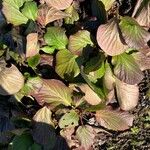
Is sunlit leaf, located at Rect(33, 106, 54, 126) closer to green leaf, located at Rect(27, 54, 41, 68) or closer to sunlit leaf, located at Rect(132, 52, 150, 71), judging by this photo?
green leaf, located at Rect(27, 54, 41, 68)

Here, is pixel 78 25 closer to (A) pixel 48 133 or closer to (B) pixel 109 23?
(B) pixel 109 23

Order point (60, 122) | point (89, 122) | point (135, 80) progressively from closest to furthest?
1. point (135, 80)
2. point (60, 122)
3. point (89, 122)

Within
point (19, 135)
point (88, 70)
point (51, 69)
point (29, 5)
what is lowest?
point (19, 135)

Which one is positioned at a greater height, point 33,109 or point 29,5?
point 29,5

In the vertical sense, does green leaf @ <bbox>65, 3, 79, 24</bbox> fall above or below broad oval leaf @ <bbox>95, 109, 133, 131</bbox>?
above

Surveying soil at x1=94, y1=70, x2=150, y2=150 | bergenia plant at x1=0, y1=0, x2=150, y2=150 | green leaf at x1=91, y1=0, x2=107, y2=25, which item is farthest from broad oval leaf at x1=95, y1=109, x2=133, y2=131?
green leaf at x1=91, y1=0, x2=107, y2=25

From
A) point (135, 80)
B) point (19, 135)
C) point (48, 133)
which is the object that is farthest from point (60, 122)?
point (135, 80)

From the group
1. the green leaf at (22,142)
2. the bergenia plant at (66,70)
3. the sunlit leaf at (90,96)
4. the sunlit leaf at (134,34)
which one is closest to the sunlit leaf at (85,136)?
the bergenia plant at (66,70)
